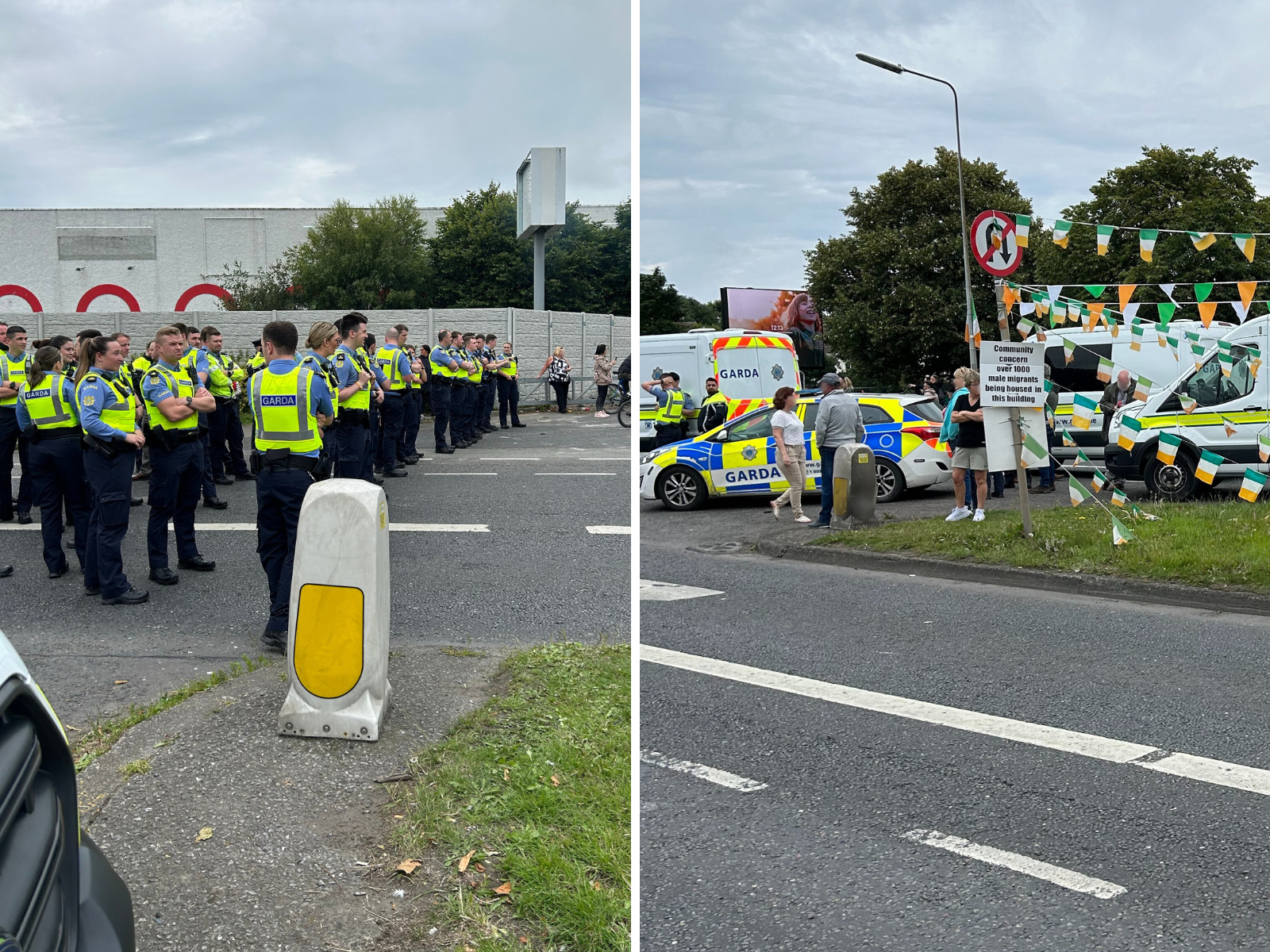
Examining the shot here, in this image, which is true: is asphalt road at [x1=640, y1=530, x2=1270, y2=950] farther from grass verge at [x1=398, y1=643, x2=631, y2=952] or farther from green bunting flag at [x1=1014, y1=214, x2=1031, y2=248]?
green bunting flag at [x1=1014, y1=214, x2=1031, y2=248]

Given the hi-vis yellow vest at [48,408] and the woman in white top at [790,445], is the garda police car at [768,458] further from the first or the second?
the hi-vis yellow vest at [48,408]

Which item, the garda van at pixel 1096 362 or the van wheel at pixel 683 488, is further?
the garda van at pixel 1096 362

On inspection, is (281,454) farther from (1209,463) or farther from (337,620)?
(1209,463)

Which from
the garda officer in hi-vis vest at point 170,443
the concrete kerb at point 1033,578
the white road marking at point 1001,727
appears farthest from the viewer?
the concrete kerb at point 1033,578

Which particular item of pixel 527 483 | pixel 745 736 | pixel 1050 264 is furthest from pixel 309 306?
pixel 745 736

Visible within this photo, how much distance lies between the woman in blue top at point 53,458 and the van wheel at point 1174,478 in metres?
11.6

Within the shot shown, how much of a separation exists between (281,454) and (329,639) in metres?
1.96

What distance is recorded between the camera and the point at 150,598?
27.1 ft

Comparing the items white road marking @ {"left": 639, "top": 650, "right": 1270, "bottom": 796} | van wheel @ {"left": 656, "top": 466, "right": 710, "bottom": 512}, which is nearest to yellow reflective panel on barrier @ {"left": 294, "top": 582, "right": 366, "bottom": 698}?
white road marking @ {"left": 639, "top": 650, "right": 1270, "bottom": 796}

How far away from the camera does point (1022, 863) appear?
4.06m

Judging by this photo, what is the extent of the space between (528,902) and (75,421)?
268 inches

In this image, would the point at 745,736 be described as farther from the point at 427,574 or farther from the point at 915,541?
the point at 915,541

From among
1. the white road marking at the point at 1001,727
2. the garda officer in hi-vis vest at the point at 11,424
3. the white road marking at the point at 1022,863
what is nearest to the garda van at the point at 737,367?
the garda officer in hi-vis vest at the point at 11,424

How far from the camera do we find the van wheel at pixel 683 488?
1581cm
